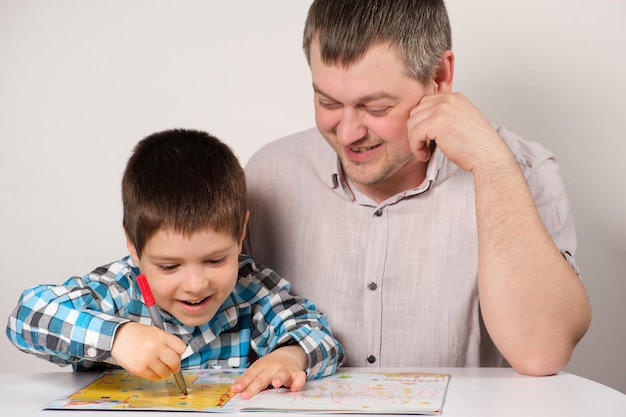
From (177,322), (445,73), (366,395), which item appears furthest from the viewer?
(445,73)

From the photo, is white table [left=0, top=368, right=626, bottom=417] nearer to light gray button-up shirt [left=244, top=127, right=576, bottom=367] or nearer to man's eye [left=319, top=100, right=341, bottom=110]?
light gray button-up shirt [left=244, top=127, right=576, bottom=367]

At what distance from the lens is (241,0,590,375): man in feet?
6.01

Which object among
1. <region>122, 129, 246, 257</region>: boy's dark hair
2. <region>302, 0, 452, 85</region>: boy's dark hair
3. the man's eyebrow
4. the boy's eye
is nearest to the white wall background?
<region>302, 0, 452, 85</region>: boy's dark hair

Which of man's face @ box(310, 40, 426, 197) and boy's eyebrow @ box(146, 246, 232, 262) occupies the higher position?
man's face @ box(310, 40, 426, 197)

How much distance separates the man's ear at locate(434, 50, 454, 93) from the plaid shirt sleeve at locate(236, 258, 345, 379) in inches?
20.8

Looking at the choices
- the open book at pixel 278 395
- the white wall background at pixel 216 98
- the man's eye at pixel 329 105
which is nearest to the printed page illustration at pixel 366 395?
the open book at pixel 278 395

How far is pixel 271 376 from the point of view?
5.35 feet

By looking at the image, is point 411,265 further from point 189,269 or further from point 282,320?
point 189,269

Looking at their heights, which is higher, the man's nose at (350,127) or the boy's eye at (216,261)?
the man's nose at (350,127)

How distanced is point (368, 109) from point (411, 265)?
1.17 feet

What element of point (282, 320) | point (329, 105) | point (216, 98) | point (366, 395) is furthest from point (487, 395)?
point (216, 98)

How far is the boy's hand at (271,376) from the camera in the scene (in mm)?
1598

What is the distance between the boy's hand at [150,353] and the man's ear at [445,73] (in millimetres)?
833

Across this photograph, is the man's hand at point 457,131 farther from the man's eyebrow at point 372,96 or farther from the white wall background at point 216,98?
the white wall background at point 216,98
